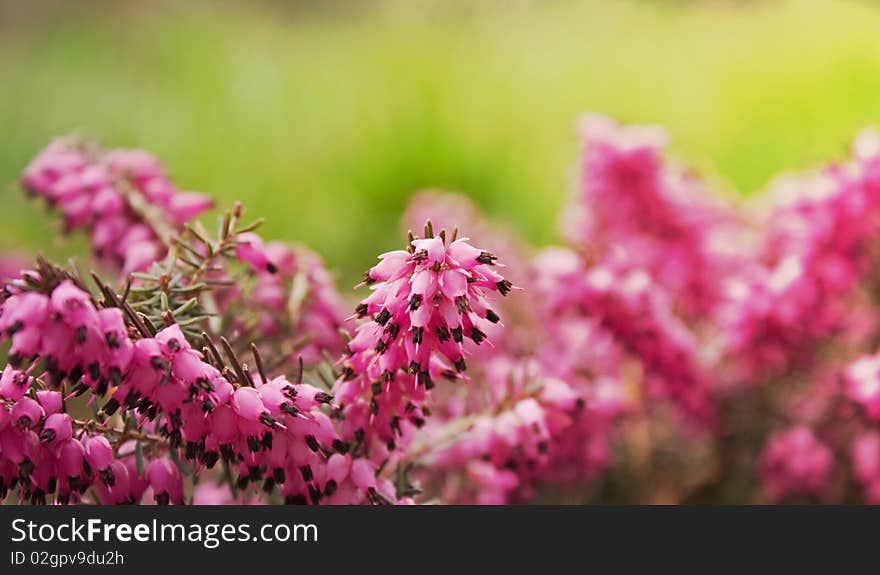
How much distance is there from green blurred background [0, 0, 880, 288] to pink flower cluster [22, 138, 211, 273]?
1.30 metres

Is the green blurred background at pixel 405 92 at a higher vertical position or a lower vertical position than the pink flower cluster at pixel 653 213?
higher

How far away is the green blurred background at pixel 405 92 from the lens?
2975mm

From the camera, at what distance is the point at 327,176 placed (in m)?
3.08

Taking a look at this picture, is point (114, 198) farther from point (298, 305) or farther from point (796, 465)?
point (796, 465)

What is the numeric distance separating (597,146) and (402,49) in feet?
8.66

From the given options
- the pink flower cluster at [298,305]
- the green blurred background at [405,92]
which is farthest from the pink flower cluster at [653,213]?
the green blurred background at [405,92]

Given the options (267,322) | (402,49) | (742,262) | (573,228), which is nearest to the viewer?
(267,322)

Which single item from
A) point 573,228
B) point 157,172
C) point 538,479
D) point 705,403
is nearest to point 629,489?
point 705,403

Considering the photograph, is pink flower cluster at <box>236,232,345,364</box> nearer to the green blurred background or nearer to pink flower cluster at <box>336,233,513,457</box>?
pink flower cluster at <box>336,233,513,457</box>

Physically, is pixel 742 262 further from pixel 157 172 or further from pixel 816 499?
pixel 157 172

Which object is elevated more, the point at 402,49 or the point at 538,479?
the point at 402,49

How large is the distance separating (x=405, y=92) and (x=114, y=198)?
8.18 ft

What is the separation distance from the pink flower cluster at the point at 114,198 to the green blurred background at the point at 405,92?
4.27 ft

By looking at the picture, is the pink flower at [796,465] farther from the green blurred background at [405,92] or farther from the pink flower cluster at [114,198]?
the green blurred background at [405,92]
